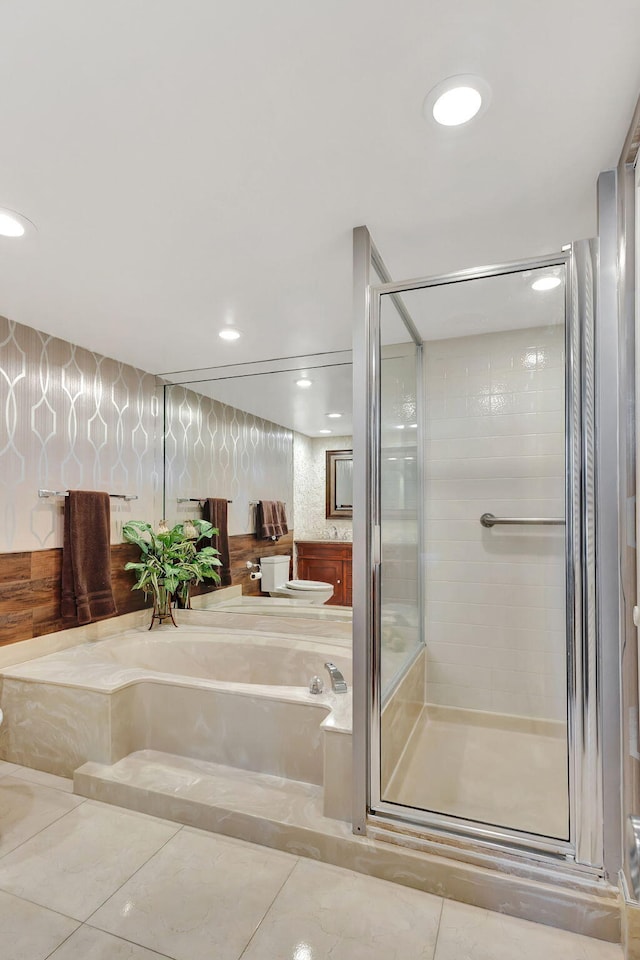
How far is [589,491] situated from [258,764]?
1.75 meters

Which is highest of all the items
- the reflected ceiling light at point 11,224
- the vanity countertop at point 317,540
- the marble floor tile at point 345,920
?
the reflected ceiling light at point 11,224

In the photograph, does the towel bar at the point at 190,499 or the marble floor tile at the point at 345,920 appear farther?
the towel bar at the point at 190,499

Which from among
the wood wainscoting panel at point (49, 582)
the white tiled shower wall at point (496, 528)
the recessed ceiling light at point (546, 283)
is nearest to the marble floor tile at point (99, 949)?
the white tiled shower wall at point (496, 528)

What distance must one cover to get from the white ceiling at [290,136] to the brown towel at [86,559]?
1.23 m

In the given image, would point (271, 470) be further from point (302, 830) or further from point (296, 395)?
point (302, 830)

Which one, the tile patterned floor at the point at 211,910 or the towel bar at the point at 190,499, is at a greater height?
the towel bar at the point at 190,499

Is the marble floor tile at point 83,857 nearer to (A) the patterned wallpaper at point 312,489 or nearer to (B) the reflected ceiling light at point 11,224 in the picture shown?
(A) the patterned wallpaper at point 312,489

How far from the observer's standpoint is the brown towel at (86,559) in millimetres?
2869

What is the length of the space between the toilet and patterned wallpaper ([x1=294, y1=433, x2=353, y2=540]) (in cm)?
25

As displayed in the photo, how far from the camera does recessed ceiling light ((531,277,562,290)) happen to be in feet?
5.57

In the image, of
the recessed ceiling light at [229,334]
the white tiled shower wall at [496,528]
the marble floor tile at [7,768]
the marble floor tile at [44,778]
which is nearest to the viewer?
the white tiled shower wall at [496,528]

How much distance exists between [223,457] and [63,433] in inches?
39.7

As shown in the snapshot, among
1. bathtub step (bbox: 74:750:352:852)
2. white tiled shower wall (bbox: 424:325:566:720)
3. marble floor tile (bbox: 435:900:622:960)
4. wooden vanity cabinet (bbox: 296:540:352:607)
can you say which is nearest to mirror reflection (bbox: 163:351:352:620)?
wooden vanity cabinet (bbox: 296:540:352:607)

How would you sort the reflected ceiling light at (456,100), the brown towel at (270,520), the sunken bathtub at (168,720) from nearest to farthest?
the reflected ceiling light at (456,100)
the sunken bathtub at (168,720)
the brown towel at (270,520)
